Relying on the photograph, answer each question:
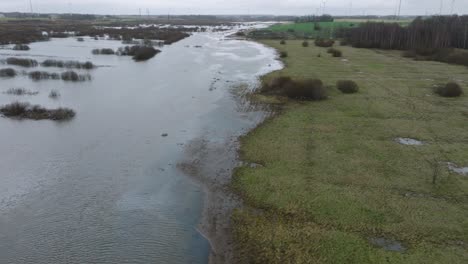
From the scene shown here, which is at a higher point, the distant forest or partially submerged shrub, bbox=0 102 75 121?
the distant forest

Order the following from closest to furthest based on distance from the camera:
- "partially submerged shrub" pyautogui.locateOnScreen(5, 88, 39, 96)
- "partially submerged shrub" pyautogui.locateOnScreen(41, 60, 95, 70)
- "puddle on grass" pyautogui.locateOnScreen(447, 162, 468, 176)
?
1. "puddle on grass" pyautogui.locateOnScreen(447, 162, 468, 176)
2. "partially submerged shrub" pyautogui.locateOnScreen(5, 88, 39, 96)
3. "partially submerged shrub" pyautogui.locateOnScreen(41, 60, 95, 70)

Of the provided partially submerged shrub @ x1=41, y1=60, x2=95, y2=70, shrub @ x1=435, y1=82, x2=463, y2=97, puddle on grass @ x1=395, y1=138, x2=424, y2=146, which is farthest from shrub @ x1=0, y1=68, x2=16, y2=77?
shrub @ x1=435, y1=82, x2=463, y2=97

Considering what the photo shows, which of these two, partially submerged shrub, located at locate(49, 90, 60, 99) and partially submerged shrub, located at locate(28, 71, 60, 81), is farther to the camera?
partially submerged shrub, located at locate(28, 71, 60, 81)

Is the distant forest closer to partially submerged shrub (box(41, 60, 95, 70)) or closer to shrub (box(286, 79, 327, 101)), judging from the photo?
shrub (box(286, 79, 327, 101))

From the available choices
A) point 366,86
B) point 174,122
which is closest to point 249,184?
point 174,122

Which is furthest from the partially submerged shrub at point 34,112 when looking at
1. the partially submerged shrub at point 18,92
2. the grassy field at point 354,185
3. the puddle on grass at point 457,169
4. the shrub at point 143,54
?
the shrub at point 143,54

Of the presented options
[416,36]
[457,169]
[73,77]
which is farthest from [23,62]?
[416,36]

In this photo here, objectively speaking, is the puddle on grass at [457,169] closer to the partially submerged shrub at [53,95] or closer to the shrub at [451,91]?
the shrub at [451,91]
